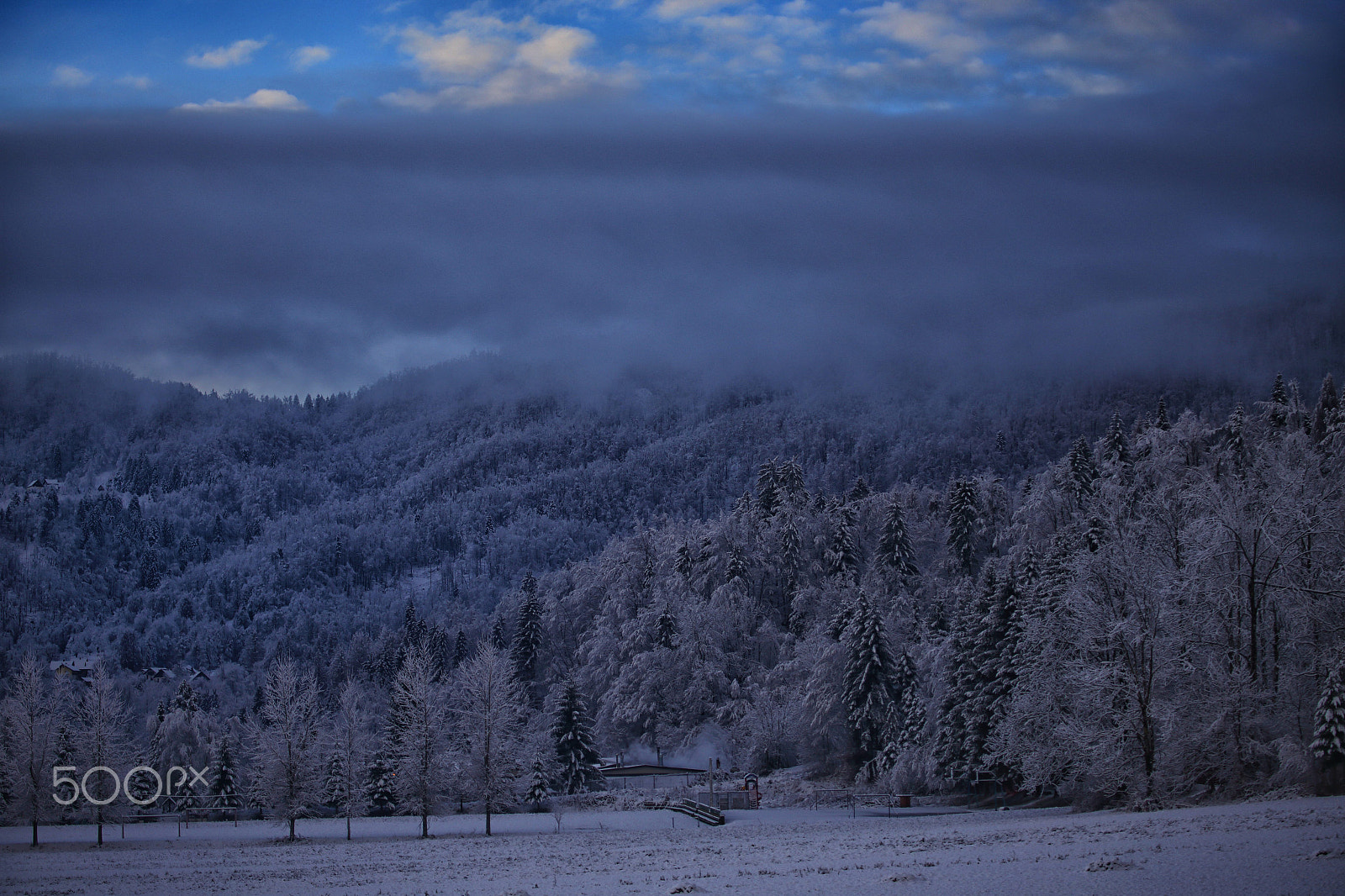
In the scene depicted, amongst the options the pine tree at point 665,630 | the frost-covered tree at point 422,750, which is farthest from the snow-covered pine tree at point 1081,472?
the frost-covered tree at point 422,750

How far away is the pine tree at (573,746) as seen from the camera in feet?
246

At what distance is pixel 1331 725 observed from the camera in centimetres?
2948

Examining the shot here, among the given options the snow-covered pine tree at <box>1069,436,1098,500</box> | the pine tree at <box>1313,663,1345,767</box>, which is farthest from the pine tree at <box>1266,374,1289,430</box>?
the pine tree at <box>1313,663,1345,767</box>

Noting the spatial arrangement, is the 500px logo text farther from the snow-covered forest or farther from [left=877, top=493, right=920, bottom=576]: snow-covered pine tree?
[left=877, top=493, right=920, bottom=576]: snow-covered pine tree

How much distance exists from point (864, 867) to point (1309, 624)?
2095 centimetres

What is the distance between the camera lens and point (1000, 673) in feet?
179

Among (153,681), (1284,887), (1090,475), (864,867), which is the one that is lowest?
(153,681)

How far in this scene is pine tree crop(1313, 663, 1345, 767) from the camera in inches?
1153

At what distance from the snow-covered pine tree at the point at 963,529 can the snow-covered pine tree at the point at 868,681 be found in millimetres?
23146

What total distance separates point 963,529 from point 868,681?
91.5 ft

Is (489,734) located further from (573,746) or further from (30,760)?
(30,760)

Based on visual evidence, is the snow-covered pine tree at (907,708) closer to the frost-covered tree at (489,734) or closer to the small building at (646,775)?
the small building at (646,775)

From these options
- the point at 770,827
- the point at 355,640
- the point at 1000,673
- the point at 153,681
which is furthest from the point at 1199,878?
the point at 153,681

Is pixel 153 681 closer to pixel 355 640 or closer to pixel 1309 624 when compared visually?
pixel 355 640
